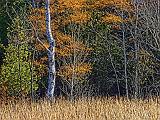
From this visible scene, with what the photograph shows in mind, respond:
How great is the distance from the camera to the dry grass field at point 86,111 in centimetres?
758

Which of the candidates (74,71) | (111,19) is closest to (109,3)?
(111,19)

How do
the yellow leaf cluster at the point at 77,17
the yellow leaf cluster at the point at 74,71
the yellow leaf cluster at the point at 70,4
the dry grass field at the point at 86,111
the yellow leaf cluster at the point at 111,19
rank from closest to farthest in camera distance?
the dry grass field at the point at 86,111 → the yellow leaf cluster at the point at 74,71 → the yellow leaf cluster at the point at 111,19 → the yellow leaf cluster at the point at 70,4 → the yellow leaf cluster at the point at 77,17

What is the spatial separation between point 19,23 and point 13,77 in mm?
2475

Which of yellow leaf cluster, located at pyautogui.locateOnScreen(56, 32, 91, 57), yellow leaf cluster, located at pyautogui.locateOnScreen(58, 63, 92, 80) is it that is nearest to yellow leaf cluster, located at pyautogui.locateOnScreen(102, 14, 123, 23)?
yellow leaf cluster, located at pyautogui.locateOnScreen(56, 32, 91, 57)

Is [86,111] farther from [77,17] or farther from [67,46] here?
[77,17]

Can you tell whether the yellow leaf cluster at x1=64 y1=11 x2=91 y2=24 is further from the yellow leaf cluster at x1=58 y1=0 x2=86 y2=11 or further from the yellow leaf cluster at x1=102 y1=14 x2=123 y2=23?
the yellow leaf cluster at x1=102 y1=14 x2=123 y2=23

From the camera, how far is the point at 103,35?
20984 millimetres

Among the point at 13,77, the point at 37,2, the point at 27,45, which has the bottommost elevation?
the point at 13,77

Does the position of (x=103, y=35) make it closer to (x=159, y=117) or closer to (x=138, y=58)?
(x=138, y=58)

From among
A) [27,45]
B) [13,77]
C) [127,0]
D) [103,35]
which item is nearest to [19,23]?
[27,45]

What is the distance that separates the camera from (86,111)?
7.92 metres

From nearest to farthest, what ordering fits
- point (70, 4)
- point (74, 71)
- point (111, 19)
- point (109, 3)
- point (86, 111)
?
1. point (86, 111)
2. point (74, 71)
3. point (109, 3)
4. point (70, 4)
5. point (111, 19)

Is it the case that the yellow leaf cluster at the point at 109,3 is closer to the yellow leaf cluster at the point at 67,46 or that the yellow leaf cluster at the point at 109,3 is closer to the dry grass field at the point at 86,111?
the yellow leaf cluster at the point at 67,46

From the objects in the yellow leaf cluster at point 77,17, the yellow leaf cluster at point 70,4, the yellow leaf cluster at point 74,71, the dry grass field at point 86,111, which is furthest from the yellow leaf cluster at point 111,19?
the dry grass field at point 86,111
